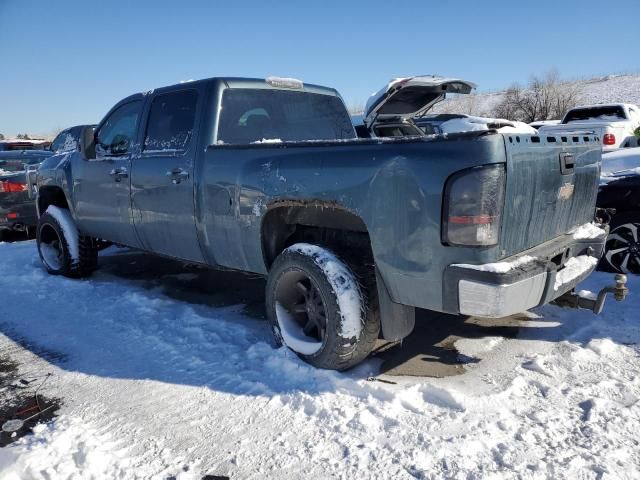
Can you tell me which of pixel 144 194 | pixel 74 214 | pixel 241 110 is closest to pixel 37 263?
pixel 74 214

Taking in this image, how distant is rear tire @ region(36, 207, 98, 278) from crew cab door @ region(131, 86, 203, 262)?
146 centimetres

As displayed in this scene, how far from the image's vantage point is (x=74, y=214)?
18.9ft

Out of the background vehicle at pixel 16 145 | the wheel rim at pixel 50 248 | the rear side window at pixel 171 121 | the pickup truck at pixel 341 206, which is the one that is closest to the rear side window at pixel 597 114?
the pickup truck at pixel 341 206

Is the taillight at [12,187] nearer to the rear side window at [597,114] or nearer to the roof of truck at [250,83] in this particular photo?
the roof of truck at [250,83]

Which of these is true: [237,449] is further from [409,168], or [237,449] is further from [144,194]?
[144,194]

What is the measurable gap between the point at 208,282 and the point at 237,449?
321 centimetres

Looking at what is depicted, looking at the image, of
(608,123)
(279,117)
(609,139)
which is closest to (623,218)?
(279,117)

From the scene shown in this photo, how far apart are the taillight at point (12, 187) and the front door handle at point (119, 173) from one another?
4807 mm

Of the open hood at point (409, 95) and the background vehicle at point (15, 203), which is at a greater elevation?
the open hood at point (409, 95)

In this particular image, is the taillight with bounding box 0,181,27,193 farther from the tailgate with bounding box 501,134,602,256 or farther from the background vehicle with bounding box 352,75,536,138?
the tailgate with bounding box 501,134,602,256

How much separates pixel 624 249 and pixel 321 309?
3.15 m

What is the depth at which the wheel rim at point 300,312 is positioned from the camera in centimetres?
331

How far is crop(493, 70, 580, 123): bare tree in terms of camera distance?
33.2 m

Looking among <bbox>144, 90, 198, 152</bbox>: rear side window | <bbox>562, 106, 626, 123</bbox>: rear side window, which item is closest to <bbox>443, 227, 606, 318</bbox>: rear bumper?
<bbox>144, 90, 198, 152</bbox>: rear side window
